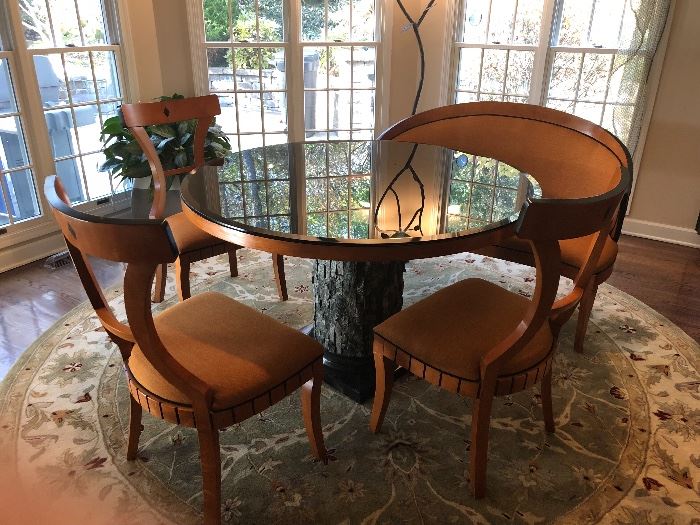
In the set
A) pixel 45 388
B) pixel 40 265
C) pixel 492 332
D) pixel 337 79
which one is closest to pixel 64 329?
pixel 45 388

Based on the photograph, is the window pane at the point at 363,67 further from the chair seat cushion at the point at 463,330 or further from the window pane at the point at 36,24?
the chair seat cushion at the point at 463,330

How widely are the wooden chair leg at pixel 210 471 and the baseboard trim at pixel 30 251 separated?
231 cm

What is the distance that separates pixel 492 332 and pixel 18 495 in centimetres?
149

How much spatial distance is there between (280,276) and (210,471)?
137cm

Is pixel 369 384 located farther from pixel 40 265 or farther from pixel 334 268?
pixel 40 265

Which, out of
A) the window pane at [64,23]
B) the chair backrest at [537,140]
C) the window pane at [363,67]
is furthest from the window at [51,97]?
the chair backrest at [537,140]

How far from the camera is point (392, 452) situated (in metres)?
1.80

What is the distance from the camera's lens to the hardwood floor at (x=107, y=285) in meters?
2.49

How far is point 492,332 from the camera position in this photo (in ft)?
5.18

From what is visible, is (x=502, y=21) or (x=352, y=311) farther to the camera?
(x=502, y=21)

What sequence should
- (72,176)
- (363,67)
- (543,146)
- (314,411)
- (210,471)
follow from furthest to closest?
1. (363,67)
2. (72,176)
3. (543,146)
4. (314,411)
5. (210,471)

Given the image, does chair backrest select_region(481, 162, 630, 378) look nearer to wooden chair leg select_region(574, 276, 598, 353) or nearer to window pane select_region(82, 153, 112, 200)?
wooden chair leg select_region(574, 276, 598, 353)

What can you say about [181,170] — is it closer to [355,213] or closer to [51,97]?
[355,213]

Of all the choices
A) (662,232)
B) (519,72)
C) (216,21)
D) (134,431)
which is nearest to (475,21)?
(519,72)
